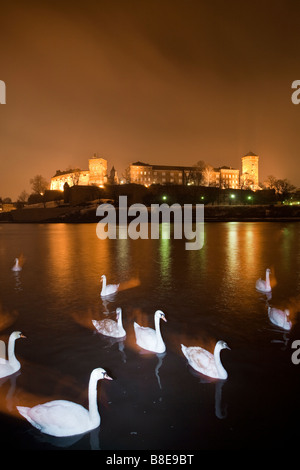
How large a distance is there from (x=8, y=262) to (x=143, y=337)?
1400cm

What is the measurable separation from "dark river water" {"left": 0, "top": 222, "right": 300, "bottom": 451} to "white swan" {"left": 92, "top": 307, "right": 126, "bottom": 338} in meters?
0.18

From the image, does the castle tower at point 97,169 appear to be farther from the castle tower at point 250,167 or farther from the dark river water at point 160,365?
the dark river water at point 160,365

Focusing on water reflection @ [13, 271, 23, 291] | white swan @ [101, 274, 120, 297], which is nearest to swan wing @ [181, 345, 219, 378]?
white swan @ [101, 274, 120, 297]

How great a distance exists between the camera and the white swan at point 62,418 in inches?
167

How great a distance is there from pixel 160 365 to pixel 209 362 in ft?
3.37

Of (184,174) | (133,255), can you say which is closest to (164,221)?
(133,255)

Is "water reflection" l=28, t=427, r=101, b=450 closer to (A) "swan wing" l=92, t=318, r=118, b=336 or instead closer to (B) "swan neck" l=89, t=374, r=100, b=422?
(B) "swan neck" l=89, t=374, r=100, b=422

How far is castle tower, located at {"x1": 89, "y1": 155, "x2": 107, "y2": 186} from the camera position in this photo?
437 feet

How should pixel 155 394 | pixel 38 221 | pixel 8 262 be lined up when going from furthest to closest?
pixel 38 221 → pixel 8 262 → pixel 155 394

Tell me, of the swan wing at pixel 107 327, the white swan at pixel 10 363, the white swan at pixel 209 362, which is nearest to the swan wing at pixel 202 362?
the white swan at pixel 209 362

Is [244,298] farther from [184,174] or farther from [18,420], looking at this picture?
[184,174]

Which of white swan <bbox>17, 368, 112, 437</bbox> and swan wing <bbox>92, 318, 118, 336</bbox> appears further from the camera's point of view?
swan wing <bbox>92, 318, 118, 336</bbox>

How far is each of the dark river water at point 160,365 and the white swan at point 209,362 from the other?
0.51 feet

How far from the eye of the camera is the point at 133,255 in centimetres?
1998
